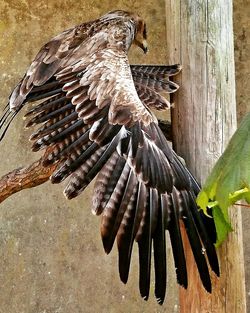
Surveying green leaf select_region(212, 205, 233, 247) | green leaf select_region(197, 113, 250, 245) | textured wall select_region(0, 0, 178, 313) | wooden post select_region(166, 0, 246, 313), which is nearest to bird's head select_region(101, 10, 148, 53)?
wooden post select_region(166, 0, 246, 313)

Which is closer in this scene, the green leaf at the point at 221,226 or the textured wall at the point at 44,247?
the green leaf at the point at 221,226

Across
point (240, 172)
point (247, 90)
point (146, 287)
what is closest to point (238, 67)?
point (247, 90)

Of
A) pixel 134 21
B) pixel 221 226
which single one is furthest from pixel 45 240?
pixel 221 226

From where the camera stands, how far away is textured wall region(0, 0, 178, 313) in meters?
4.52

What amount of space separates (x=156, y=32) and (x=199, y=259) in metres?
2.61

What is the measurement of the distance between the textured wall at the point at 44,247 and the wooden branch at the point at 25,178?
1.53m

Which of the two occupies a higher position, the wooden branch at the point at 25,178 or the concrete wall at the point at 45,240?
the wooden branch at the point at 25,178

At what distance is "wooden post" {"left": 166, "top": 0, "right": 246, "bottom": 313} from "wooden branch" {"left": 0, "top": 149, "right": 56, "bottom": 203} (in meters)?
0.54

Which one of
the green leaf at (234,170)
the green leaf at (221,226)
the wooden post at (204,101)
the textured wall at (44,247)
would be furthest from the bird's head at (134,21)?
the green leaf at (234,170)

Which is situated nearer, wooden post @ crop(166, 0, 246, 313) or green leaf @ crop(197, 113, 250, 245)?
green leaf @ crop(197, 113, 250, 245)

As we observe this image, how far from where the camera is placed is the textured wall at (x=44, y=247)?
4.52 meters

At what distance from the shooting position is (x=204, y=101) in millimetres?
2482

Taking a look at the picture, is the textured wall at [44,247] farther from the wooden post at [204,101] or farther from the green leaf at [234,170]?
the green leaf at [234,170]

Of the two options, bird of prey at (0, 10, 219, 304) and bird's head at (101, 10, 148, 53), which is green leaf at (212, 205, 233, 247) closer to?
bird of prey at (0, 10, 219, 304)
